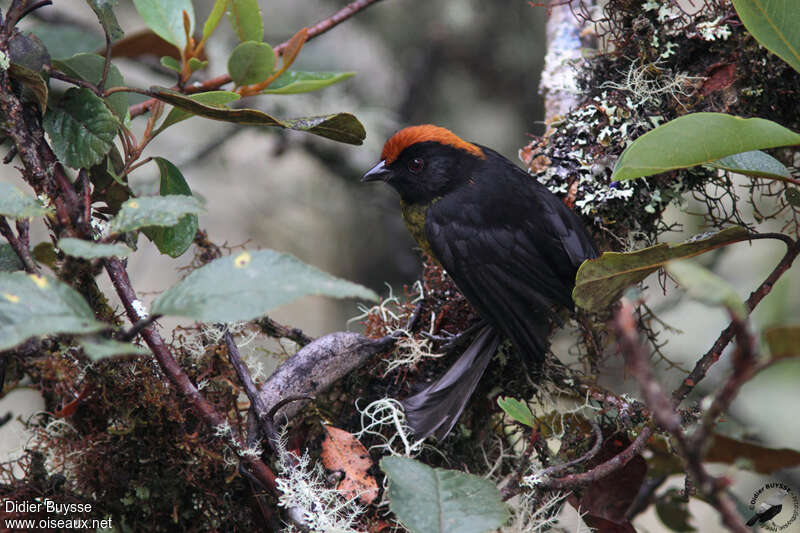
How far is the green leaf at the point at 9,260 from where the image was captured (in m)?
1.46

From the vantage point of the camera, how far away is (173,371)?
4.43 feet

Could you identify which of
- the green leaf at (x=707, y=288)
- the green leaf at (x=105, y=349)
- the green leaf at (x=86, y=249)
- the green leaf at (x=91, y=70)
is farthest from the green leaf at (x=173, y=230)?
the green leaf at (x=707, y=288)

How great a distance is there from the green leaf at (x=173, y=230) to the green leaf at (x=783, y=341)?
1.18m

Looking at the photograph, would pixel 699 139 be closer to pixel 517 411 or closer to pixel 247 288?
pixel 517 411

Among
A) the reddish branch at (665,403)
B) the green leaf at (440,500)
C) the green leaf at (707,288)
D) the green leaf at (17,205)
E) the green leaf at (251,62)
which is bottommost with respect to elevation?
the green leaf at (440,500)

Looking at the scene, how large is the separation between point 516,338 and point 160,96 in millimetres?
1124

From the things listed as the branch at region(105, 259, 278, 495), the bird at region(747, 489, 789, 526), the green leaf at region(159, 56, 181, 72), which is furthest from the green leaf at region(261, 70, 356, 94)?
the bird at region(747, 489, 789, 526)

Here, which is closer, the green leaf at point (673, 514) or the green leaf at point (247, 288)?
the green leaf at point (247, 288)

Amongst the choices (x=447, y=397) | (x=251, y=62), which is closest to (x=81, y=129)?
(x=251, y=62)

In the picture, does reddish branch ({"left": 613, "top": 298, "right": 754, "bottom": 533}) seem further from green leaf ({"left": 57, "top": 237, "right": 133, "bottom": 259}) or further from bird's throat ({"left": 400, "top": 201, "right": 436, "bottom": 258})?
bird's throat ({"left": 400, "top": 201, "right": 436, "bottom": 258})

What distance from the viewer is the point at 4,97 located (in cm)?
137

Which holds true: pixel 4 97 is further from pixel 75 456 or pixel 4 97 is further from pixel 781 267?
pixel 781 267

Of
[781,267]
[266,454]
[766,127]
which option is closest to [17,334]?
[266,454]

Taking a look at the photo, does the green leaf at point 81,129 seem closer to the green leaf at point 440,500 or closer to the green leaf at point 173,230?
the green leaf at point 173,230
